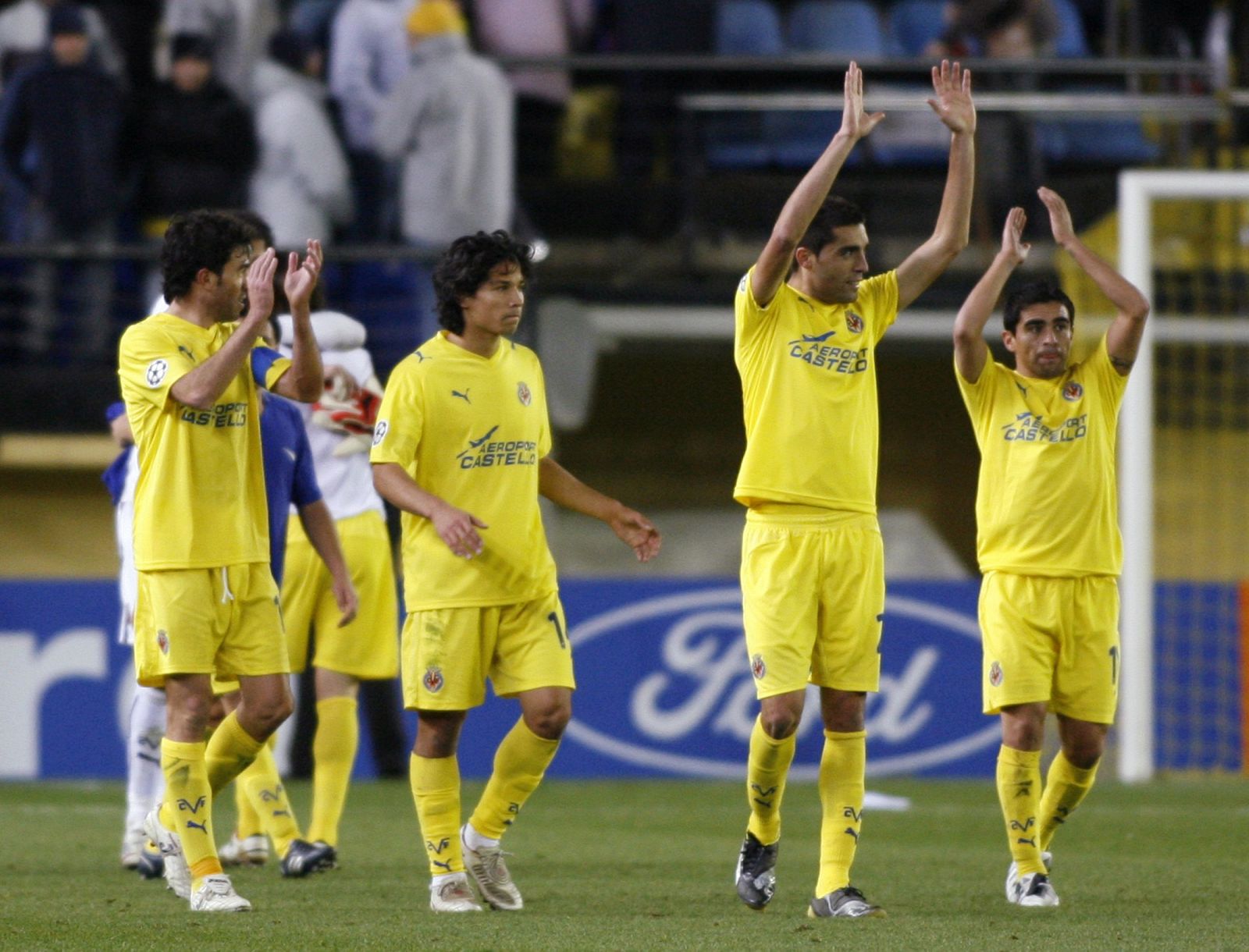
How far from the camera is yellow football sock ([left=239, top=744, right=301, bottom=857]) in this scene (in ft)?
22.9

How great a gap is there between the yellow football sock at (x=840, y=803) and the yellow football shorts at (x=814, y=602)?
6.9 inches

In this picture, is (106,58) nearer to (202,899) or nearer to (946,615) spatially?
(946,615)

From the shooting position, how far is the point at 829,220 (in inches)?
234

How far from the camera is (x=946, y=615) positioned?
11.5 metres

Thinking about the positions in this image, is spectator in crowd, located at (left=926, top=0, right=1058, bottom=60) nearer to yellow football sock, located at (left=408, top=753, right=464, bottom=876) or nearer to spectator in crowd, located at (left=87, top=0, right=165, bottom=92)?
spectator in crowd, located at (left=87, top=0, right=165, bottom=92)

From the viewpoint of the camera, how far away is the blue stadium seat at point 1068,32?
14.2 metres

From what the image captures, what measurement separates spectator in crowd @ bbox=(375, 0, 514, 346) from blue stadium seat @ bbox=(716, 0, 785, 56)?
2.62 m

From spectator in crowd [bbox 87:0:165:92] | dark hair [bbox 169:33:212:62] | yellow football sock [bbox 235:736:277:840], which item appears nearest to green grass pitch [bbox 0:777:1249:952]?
yellow football sock [bbox 235:736:277:840]

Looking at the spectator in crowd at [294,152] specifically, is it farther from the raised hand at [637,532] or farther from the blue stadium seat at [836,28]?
the raised hand at [637,532]

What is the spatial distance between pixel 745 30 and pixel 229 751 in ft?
30.0

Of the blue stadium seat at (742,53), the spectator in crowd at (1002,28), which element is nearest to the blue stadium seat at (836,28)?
the blue stadium seat at (742,53)

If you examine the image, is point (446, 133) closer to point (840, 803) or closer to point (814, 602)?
point (814, 602)

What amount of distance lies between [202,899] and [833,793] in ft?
6.03

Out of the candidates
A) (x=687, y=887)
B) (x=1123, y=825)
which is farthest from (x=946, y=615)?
(x=687, y=887)
